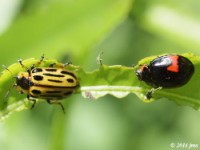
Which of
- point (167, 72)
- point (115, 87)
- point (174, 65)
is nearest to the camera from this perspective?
point (115, 87)

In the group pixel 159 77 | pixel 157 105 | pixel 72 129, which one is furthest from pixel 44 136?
pixel 159 77

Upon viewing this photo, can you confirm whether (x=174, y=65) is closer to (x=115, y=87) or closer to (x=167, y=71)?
(x=167, y=71)

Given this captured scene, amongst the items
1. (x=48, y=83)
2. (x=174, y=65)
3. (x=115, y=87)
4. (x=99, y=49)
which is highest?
(x=174, y=65)

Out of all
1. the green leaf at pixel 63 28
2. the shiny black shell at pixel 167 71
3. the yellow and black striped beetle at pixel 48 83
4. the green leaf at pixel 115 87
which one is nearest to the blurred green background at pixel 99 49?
the green leaf at pixel 63 28

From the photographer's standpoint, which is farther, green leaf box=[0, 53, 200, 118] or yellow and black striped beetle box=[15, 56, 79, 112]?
yellow and black striped beetle box=[15, 56, 79, 112]

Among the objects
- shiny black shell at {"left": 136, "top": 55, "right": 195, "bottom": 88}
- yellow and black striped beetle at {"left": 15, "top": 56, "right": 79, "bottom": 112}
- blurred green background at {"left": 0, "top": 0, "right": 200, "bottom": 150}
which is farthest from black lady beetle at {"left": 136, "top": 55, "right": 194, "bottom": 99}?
blurred green background at {"left": 0, "top": 0, "right": 200, "bottom": 150}

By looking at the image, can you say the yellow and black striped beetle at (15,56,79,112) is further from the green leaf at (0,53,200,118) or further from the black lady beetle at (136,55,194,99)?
the black lady beetle at (136,55,194,99)

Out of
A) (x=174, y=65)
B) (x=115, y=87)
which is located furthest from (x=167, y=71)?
(x=115, y=87)

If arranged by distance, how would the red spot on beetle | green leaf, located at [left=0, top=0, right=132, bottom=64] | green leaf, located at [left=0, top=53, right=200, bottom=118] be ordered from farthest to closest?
green leaf, located at [left=0, top=0, right=132, bottom=64] < the red spot on beetle < green leaf, located at [left=0, top=53, right=200, bottom=118]
